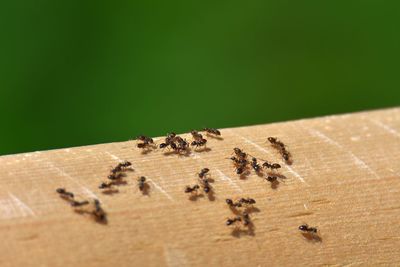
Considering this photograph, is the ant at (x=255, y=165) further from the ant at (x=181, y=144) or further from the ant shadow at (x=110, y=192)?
the ant shadow at (x=110, y=192)

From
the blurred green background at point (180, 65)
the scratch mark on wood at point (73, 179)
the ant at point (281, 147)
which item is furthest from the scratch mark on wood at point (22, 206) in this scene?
the blurred green background at point (180, 65)

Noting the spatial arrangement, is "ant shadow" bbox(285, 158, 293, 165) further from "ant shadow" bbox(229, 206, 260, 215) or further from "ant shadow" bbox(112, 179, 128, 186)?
"ant shadow" bbox(112, 179, 128, 186)

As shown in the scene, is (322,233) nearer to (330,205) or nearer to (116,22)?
(330,205)

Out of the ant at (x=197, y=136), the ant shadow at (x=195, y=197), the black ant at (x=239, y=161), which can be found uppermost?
the ant at (x=197, y=136)

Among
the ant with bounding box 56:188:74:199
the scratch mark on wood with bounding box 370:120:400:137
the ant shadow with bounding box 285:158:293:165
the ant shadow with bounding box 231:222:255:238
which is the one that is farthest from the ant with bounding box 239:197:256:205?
the scratch mark on wood with bounding box 370:120:400:137

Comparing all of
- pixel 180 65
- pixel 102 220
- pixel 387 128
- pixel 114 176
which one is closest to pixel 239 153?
pixel 114 176

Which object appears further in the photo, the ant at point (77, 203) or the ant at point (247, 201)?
the ant at point (247, 201)
